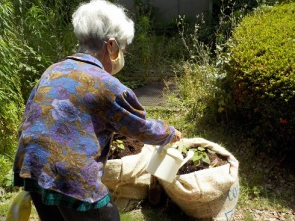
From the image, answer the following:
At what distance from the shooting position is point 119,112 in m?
2.14

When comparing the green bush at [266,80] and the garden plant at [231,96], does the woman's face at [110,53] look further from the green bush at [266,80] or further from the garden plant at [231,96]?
the green bush at [266,80]

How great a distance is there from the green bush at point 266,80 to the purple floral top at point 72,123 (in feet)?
6.43

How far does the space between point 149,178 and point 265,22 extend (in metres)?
2.54

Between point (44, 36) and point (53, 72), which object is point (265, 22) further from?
point (53, 72)

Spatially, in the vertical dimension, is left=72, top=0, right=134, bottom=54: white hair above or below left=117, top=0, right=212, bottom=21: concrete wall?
below

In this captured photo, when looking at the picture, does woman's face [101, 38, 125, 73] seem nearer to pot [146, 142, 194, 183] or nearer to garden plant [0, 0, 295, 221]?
pot [146, 142, 194, 183]

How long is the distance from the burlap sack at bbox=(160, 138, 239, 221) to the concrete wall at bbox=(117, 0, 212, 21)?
21.0ft

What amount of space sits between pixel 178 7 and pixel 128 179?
6615 mm

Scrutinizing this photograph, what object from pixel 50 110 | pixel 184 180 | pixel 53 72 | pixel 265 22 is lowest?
pixel 184 180

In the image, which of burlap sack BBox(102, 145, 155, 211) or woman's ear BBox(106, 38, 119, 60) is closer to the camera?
woman's ear BBox(106, 38, 119, 60)

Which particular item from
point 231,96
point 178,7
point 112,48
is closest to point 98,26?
point 112,48

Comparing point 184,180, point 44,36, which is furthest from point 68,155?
point 44,36

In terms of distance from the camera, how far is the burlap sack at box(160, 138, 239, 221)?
323 cm

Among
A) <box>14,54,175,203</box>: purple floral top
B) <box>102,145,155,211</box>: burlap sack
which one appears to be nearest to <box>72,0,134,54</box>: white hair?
<box>14,54,175,203</box>: purple floral top
